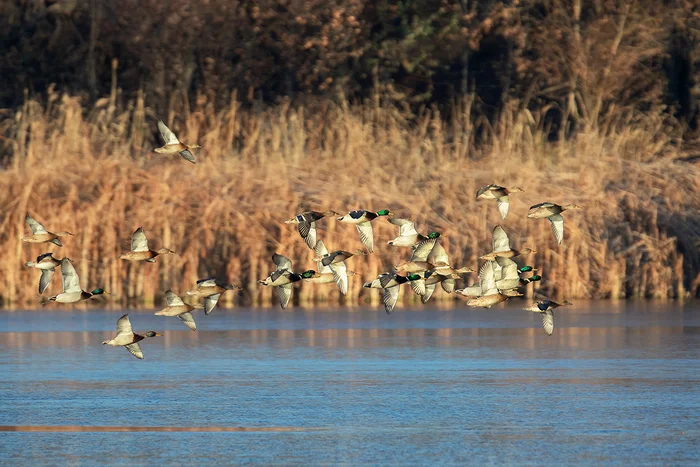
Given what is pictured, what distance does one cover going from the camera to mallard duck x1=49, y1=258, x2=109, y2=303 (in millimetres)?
11758

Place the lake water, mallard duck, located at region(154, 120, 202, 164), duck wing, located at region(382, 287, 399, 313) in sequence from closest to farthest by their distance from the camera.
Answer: the lake water → mallard duck, located at region(154, 120, 202, 164) → duck wing, located at region(382, 287, 399, 313)

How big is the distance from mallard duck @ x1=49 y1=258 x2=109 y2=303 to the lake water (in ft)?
1.69

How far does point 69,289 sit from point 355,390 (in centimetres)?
292

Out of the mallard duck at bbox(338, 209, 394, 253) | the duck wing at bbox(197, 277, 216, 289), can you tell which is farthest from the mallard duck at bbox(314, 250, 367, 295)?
the duck wing at bbox(197, 277, 216, 289)

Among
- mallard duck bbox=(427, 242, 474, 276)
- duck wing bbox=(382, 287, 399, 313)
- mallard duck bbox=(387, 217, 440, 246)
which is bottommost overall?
duck wing bbox=(382, 287, 399, 313)

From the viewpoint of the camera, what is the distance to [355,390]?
10.4 meters

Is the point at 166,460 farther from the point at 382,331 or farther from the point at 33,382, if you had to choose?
the point at 382,331

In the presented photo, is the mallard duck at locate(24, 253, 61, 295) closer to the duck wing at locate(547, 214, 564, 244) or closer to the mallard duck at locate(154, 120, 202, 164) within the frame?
the mallard duck at locate(154, 120, 202, 164)

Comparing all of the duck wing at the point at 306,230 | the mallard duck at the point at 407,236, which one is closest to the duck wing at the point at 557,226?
the mallard duck at the point at 407,236

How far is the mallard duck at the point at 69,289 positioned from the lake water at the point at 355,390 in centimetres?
51

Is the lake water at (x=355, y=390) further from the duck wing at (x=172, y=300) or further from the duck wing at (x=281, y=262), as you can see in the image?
the duck wing at (x=281, y=262)

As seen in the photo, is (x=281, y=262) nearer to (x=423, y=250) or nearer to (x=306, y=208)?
(x=423, y=250)

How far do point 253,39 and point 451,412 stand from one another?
2521 cm

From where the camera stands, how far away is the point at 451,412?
9422mm
